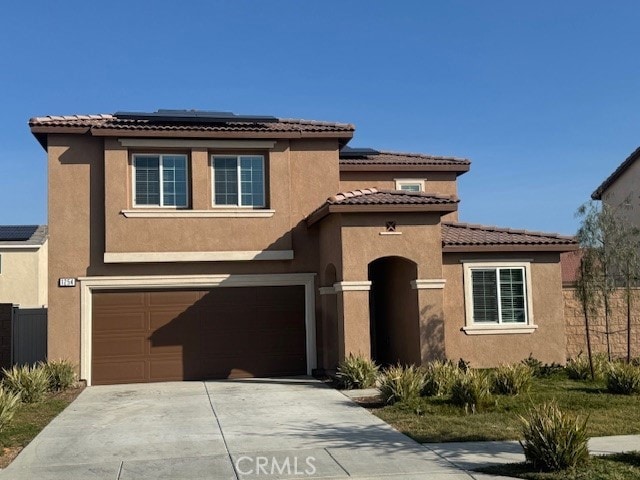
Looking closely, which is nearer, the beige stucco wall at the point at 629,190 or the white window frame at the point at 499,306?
the white window frame at the point at 499,306

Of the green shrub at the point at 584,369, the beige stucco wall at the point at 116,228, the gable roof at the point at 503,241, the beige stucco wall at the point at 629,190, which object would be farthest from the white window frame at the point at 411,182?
the beige stucco wall at the point at 629,190

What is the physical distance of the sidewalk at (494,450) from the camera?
9141 mm

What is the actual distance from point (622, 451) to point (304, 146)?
11442 mm

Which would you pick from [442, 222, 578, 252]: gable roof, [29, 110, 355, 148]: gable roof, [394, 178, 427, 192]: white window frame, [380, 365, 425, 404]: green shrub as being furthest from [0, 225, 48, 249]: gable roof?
[380, 365, 425, 404]: green shrub

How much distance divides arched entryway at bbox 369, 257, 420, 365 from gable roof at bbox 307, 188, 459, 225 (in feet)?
4.37

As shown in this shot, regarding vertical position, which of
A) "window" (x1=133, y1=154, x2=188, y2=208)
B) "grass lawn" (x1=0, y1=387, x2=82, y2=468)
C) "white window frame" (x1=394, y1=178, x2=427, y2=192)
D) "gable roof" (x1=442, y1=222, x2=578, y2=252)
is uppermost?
"white window frame" (x1=394, y1=178, x2=427, y2=192)

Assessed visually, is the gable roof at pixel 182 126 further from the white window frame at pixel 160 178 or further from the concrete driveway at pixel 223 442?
the concrete driveway at pixel 223 442

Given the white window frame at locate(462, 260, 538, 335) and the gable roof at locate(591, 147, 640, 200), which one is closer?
the white window frame at locate(462, 260, 538, 335)

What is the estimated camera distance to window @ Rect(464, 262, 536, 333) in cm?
1823

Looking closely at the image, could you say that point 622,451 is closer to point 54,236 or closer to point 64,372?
point 64,372

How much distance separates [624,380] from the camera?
13953 mm

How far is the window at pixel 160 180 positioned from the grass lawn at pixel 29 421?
4.85 metres

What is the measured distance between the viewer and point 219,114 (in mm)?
19047

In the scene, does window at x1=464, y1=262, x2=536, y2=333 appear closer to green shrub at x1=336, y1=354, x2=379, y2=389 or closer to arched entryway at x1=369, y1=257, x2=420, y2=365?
arched entryway at x1=369, y1=257, x2=420, y2=365
